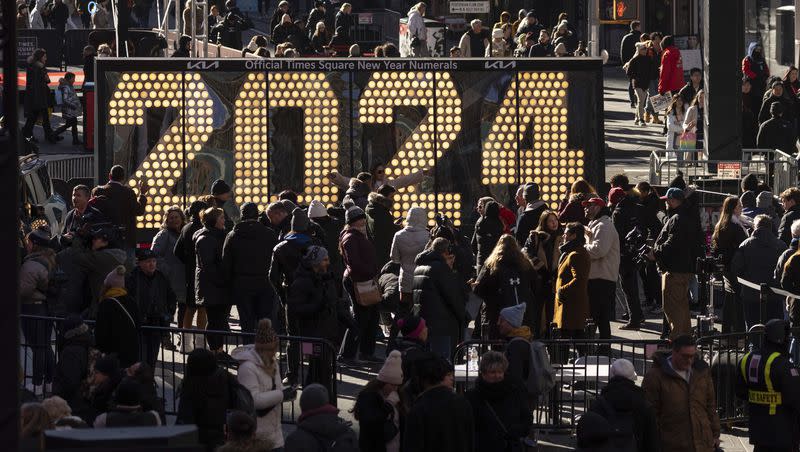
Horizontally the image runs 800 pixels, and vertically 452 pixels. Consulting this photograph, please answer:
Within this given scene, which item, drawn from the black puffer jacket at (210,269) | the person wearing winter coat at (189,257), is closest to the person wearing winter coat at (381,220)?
the person wearing winter coat at (189,257)

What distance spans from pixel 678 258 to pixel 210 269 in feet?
14.5

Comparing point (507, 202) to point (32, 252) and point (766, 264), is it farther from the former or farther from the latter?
point (32, 252)

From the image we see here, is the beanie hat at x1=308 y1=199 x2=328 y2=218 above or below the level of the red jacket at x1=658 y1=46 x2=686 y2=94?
below

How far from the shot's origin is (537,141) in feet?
72.4

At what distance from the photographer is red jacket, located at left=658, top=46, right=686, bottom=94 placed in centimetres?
3359

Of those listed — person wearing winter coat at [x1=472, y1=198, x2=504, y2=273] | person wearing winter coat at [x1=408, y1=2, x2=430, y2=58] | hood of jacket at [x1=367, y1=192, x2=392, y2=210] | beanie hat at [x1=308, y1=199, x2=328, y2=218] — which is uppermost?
person wearing winter coat at [x1=408, y1=2, x2=430, y2=58]

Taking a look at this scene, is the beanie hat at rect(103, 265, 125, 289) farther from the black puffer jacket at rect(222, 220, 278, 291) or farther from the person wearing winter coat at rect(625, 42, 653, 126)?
the person wearing winter coat at rect(625, 42, 653, 126)

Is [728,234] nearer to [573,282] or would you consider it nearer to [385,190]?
[573,282]

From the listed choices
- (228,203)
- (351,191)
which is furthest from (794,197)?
(228,203)

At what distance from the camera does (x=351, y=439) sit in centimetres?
1095

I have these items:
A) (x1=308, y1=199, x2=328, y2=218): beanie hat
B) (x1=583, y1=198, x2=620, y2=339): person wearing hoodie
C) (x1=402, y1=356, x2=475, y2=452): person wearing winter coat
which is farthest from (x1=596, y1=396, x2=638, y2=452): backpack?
(x1=308, y1=199, x2=328, y2=218): beanie hat

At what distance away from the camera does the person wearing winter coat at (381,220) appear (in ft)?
61.1

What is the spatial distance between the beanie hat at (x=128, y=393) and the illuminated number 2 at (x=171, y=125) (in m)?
10.7

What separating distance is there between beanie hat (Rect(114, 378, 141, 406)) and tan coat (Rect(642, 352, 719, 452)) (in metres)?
3.56
